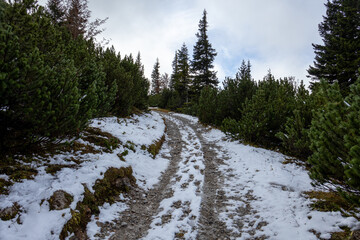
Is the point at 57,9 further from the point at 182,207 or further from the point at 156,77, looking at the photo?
the point at 156,77

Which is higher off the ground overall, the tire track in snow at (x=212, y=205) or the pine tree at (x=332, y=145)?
the pine tree at (x=332, y=145)

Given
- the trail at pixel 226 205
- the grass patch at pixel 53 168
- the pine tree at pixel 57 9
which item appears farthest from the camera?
the pine tree at pixel 57 9

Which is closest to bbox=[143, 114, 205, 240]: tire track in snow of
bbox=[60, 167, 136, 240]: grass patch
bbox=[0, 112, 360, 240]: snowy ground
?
bbox=[0, 112, 360, 240]: snowy ground

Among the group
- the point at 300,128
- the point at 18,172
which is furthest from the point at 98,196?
the point at 300,128

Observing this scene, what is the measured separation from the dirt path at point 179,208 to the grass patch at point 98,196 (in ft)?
1.22

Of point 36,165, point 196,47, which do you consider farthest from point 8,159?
point 196,47

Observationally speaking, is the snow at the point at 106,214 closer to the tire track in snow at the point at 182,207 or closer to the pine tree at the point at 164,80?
the tire track in snow at the point at 182,207

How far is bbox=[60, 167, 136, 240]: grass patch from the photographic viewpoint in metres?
3.41

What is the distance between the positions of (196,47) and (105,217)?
A: 98.0ft

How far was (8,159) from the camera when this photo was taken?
4.02m

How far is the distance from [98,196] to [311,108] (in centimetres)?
769

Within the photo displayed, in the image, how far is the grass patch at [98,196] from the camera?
341 cm

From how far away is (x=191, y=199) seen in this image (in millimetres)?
4941

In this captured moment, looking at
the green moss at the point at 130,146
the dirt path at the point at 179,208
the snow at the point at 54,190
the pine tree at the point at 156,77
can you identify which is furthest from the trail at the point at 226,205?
the pine tree at the point at 156,77
